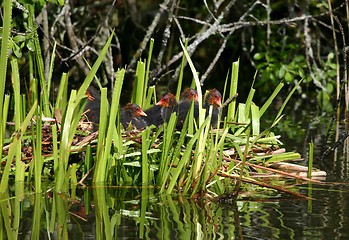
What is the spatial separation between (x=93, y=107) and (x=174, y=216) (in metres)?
1.90

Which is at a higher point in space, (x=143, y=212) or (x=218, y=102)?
(x=218, y=102)

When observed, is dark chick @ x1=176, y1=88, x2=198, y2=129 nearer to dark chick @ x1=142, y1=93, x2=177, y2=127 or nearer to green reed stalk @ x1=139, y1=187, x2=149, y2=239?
dark chick @ x1=142, y1=93, x2=177, y2=127

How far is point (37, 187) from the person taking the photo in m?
4.01

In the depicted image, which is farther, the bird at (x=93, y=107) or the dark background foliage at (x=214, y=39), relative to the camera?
the dark background foliage at (x=214, y=39)

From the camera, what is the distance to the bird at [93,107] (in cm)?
516

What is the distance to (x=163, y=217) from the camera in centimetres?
358

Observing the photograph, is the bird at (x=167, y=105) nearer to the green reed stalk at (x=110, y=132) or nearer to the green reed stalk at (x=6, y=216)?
the green reed stalk at (x=110, y=132)

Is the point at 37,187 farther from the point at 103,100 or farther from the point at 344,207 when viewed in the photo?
the point at 344,207

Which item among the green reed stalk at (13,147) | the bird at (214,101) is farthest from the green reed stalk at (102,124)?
the bird at (214,101)

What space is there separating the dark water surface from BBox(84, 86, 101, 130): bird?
1048 mm

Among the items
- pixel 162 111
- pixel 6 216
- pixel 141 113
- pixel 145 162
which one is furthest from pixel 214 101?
pixel 6 216

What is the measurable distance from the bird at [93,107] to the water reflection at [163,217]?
105 centimetres

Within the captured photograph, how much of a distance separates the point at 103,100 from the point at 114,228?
847 millimetres

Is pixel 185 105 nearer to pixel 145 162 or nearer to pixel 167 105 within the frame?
pixel 167 105
